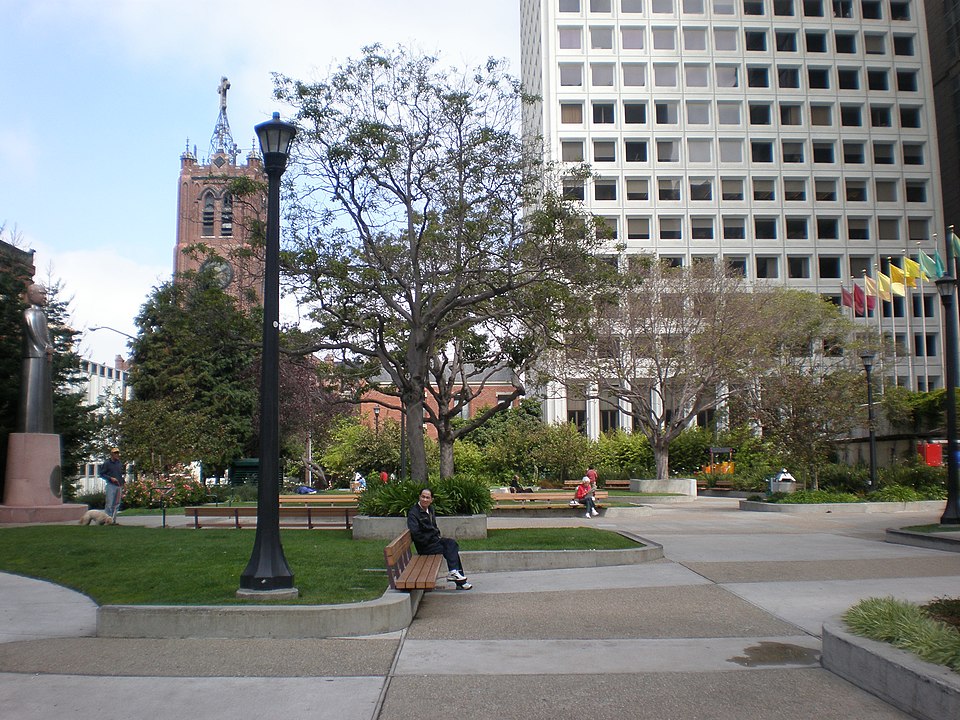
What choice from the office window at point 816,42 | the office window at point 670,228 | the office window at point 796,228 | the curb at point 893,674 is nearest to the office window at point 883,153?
the office window at point 796,228

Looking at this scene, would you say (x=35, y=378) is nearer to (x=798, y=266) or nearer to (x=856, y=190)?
(x=798, y=266)

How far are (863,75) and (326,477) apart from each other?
168 ft

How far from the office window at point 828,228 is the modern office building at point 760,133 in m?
0.11

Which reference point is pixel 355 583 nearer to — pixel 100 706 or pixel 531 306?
pixel 100 706

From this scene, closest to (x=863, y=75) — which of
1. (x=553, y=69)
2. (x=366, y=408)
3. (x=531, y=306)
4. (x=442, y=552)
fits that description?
(x=553, y=69)

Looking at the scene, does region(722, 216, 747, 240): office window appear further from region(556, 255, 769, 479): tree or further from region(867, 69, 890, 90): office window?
region(556, 255, 769, 479): tree

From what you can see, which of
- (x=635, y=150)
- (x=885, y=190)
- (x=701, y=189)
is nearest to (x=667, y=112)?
(x=635, y=150)

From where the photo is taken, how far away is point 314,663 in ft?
24.3

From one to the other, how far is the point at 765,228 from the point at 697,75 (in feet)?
41.9

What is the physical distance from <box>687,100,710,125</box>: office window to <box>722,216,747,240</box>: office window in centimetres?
767

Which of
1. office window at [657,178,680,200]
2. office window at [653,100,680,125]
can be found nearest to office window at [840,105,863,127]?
office window at [653,100,680,125]

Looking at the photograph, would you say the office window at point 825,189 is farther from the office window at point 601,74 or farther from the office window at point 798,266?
the office window at point 601,74

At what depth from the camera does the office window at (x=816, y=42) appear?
67.1 metres

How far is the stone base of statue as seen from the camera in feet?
64.5
